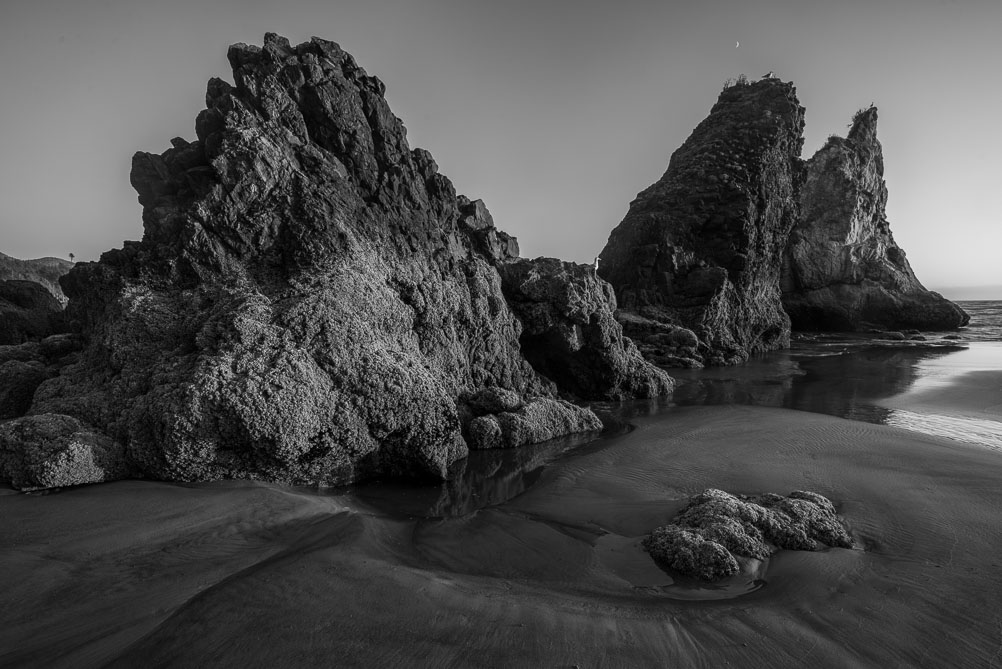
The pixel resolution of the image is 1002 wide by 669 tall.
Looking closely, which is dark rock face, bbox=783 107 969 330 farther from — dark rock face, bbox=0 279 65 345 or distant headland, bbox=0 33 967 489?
dark rock face, bbox=0 279 65 345

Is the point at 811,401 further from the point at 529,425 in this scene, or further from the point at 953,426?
the point at 529,425

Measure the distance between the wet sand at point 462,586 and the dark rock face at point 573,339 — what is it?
7.79 m

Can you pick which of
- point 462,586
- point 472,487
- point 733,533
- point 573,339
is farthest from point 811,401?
point 462,586

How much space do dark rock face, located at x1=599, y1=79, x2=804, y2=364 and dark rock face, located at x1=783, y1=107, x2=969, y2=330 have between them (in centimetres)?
990

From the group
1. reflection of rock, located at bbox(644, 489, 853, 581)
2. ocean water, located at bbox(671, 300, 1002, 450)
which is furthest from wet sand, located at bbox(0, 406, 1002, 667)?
ocean water, located at bbox(671, 300, 1002, 450)

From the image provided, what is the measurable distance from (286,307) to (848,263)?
5183 cm

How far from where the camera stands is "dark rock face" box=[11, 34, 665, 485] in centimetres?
655

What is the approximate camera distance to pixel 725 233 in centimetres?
3059

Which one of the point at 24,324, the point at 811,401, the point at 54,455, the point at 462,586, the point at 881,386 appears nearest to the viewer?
the point at 462,586

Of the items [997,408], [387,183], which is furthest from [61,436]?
[997,408]

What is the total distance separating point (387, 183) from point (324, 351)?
6140mm

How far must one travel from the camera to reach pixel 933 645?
365cm

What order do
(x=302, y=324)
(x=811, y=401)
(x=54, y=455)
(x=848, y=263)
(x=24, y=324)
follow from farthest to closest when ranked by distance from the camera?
(x=848, y=263), (x=811, y=401), (x=24, y=324), (x=302, y=324), (x=54, y=455)

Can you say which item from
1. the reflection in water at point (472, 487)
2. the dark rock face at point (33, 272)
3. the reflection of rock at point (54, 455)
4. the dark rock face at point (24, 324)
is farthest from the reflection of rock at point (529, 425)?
the dark rock face at point (33, 272)
